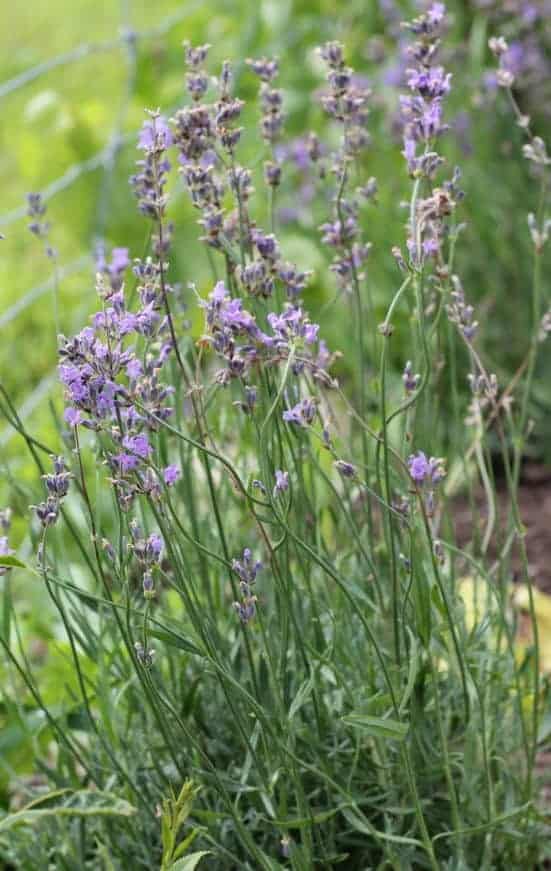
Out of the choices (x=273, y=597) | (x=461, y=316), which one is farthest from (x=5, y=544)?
(x=461, y=316)

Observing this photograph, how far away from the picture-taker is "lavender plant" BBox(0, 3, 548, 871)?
140cm

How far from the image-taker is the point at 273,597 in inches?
74.5

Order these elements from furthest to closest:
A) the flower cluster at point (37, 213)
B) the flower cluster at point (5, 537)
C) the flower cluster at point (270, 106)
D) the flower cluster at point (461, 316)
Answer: the flower cluster at point (37, 213) < the flower cluster at point (270, 106) < the flower cluster at point (461, 316) < the flower cluster at point (5, 537)

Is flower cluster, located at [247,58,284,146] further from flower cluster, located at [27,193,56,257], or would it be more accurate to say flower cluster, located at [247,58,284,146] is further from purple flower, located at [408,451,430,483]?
purple flower, located at [408,451,430,483]

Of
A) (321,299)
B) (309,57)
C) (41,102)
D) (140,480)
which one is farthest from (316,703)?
(41,102)

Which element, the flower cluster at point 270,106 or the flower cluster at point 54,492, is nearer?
the flower cluster at point 54,492

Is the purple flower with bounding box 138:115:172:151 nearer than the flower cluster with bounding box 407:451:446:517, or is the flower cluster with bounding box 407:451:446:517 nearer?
the purple flower with bounding box 138:115:172:151

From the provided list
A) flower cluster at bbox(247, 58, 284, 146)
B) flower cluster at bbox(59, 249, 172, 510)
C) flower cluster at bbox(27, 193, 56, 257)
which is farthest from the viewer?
flower cluster at bbox(27, 193, 56, 257)

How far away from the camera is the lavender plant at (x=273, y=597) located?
140 centimetres

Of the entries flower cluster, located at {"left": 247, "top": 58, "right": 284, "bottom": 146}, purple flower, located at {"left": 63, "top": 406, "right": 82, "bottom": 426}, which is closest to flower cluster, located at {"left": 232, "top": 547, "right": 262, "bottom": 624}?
purple flower, located at {"left": 63, "top": 406, "right": 82, "bottom": 426}

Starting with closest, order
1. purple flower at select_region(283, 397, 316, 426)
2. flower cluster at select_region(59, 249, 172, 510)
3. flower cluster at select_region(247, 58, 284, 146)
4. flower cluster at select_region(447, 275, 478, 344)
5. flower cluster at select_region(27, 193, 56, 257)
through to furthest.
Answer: flower cluster at select_region(59, 249, 172, 510), purple flower at select_region(283, 397, 316, 426), flower cluster at select_region(447, 275, 478, 344), flower cluster at select_region(247, 58, 284, 146), flower cluster at select_region(27, 193, 56, 257)

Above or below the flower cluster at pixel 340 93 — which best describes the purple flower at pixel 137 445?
below

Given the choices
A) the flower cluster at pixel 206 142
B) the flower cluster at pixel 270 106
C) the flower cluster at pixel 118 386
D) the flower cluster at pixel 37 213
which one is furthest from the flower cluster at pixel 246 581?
the flower cluster at pixel 37 213

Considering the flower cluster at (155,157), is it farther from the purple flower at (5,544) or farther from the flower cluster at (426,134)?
the purple flower at (5,544)
